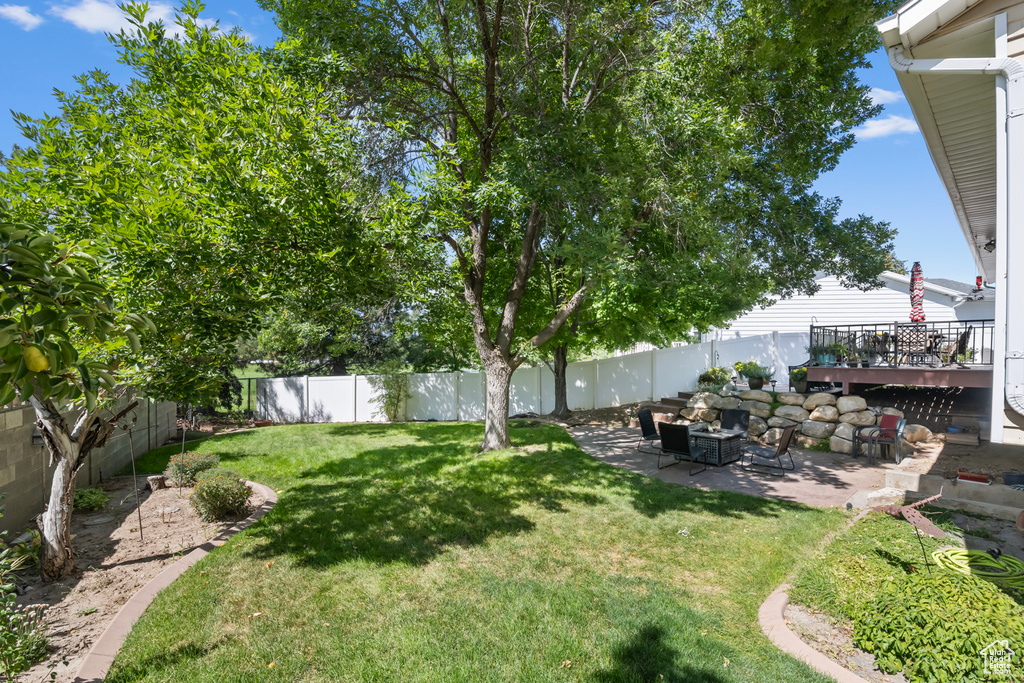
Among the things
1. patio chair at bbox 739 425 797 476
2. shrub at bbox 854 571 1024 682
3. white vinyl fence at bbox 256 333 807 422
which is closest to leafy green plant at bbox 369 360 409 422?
white vinyl fence at bbox 256 333 807 422

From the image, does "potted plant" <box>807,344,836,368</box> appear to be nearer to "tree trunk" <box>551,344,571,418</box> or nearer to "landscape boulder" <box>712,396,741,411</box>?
"landscape boulder" <box>712,396,741,411</box>

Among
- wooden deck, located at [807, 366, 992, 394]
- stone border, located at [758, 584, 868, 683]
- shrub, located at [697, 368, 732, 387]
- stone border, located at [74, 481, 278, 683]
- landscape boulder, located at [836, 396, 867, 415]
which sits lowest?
stone border, located at [758, 584, 868, 683]

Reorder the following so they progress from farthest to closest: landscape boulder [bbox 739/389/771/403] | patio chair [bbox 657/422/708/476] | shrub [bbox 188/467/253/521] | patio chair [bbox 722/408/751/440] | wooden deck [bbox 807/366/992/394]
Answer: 1. landscape boulder [bbox 739/389/771/403]
2. patio chair [bbox 722/408/751/440]
3. wooden deck [bbox 807/366/992/394]
4. patio chair [bbox 657/422/708/476]
5. shrub [bbox 188/467/253/521]

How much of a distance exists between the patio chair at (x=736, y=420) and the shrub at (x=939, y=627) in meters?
7.29

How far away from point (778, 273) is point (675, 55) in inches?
197

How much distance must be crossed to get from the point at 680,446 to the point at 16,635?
29.4 feet

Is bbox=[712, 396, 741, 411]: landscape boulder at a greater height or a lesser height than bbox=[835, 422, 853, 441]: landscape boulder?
greater

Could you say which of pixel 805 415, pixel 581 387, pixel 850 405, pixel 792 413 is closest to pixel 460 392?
pixel 581 387

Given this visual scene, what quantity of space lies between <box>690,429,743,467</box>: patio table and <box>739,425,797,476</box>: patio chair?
305 mm

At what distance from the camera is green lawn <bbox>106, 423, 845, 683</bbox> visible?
12.9 ft

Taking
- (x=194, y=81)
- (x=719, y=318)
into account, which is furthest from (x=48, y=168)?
(x=719, y=318)

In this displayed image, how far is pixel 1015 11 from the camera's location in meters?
4.01

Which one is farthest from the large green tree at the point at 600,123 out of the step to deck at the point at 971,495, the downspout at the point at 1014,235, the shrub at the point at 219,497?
the shrub at the point at 219,497

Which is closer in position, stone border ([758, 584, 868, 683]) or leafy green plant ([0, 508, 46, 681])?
leafy green plant ([0, 508, 46, 681])
